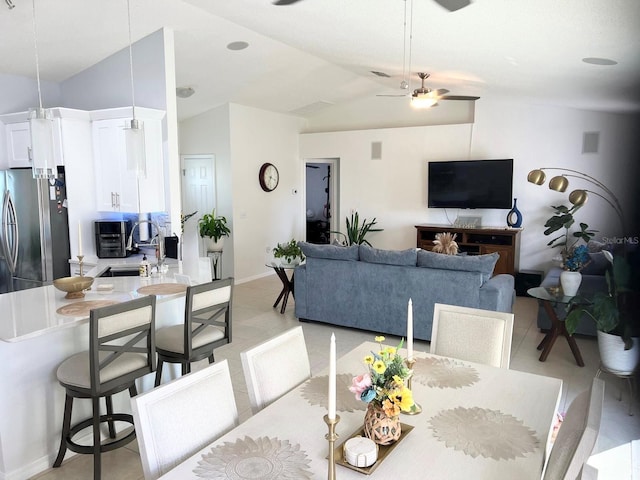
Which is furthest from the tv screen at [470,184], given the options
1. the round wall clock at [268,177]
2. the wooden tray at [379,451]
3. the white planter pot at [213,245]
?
the wooden tray at [379,451]

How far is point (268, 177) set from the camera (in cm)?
826

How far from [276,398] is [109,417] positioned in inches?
56.3

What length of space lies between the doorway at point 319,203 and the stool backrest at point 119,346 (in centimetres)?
687

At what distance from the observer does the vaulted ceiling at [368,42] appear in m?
2.96

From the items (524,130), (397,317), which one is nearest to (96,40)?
(397,317)

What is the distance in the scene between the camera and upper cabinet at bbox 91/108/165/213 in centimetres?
470

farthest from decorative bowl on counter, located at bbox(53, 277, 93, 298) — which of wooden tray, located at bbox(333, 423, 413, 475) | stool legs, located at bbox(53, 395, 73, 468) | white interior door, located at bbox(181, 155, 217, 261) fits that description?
white interior door, located at bbox(181, 155, 217, 261)

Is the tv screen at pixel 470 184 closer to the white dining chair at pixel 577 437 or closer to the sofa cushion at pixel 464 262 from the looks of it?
the sofa cushion at pixel 464 262

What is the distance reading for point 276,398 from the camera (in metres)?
2.02

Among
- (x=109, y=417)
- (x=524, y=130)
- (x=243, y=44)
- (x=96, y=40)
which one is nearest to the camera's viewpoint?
(x=109, y=417)

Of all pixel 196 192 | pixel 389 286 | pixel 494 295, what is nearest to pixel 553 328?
pixel 494 295

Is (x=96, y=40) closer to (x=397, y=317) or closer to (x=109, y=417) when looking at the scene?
(x=109, y=417)

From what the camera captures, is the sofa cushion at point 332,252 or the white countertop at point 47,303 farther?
the sofa cushion at point 332,252

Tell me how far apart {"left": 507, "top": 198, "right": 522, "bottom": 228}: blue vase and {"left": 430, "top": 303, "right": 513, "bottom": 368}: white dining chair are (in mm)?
5127
